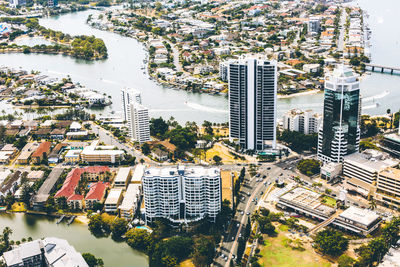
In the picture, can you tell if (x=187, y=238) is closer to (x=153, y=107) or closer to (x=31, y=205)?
(x=31, y=205)

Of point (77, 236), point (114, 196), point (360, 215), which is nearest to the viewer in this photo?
point (360, 215)

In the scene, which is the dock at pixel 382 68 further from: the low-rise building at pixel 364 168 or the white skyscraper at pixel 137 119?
the white skyscraper at pixel 137 119

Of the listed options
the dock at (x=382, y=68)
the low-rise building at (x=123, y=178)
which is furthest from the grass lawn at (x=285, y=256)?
the dock at (x=382, y=68)

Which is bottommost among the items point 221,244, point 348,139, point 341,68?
point 221,244

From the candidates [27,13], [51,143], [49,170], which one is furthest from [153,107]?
[27,13]

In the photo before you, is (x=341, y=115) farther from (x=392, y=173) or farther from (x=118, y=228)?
(x=118, y=228)

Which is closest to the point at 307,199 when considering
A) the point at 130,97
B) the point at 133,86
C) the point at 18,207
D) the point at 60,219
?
the point at 60,219
